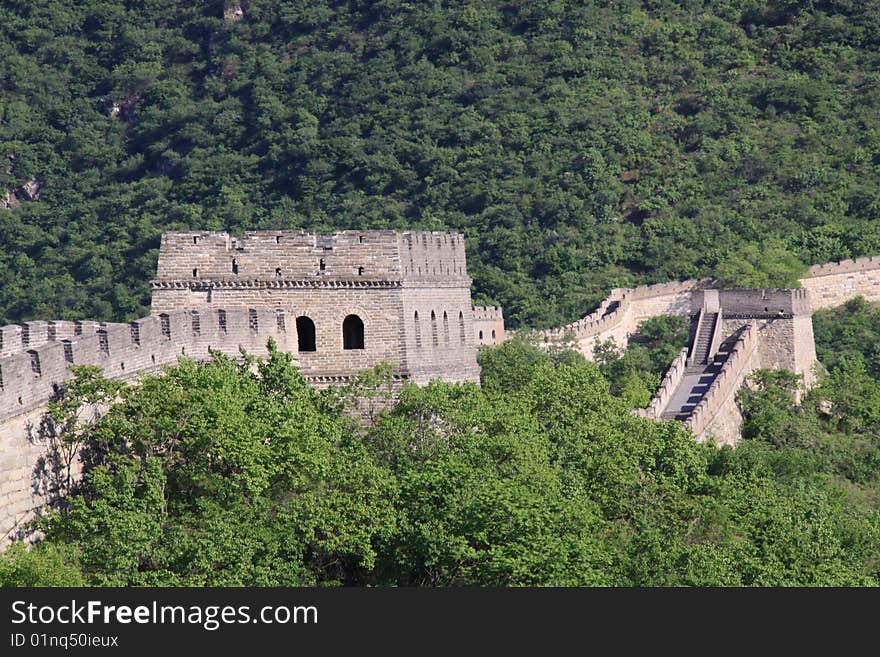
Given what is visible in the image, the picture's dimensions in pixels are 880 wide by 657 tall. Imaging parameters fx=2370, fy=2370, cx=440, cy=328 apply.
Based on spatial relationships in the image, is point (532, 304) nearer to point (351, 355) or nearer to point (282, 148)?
point (282, 148)

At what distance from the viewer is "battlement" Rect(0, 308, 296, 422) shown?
99.0ft

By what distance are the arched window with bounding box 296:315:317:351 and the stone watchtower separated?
0.02m

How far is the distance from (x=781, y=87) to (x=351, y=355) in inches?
2541

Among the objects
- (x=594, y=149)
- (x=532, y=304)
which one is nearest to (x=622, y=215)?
(x=594, y=149)

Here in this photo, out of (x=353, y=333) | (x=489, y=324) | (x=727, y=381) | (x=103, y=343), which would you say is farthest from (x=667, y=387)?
(x=103, y=343)

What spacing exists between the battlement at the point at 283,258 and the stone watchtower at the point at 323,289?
17 mm

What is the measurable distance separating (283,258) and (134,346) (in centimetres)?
566

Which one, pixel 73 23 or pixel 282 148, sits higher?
pixel 73 23

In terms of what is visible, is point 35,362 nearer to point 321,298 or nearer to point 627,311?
point 321,298

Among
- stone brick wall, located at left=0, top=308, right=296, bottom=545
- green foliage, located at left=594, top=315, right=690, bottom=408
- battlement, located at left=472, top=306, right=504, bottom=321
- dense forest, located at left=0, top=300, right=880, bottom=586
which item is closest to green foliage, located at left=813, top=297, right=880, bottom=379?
green foliage, located at left=594, top=315, right=690, bottom=408

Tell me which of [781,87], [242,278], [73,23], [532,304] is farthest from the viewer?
[73,23]

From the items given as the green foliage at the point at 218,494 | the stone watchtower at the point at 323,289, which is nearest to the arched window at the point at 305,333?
the stone watchtower at the point at 323,289

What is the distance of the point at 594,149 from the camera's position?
94.9m

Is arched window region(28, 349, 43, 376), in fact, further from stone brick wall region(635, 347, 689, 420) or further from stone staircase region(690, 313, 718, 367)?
stone staircase region(690, 313, 718, 367)
